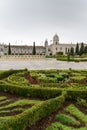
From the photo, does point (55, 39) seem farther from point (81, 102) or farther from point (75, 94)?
point (81, 102)

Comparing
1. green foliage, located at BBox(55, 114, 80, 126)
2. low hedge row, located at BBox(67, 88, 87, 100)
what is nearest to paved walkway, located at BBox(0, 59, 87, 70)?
low hedge row, located at BBox(67, 88, 87, 100)

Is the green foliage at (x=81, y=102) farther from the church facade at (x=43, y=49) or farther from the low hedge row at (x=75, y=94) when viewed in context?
the church facade at (x=43, y=49)

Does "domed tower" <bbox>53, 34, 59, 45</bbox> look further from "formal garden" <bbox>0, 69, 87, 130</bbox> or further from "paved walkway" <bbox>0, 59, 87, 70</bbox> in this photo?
"formal garden" <bbox>0, 69, 87, 130</bbox>

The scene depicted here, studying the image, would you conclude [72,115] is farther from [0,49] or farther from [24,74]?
[0,49]

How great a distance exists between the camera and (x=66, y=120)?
7340 mm

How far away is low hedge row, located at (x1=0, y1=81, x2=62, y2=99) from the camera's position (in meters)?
9.60

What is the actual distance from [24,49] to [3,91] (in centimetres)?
→ 10080

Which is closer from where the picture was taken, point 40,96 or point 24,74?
point 40,96

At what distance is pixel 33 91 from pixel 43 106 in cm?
279

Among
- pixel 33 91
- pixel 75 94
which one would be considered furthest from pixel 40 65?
pixel 75 94

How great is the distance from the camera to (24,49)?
11156cm

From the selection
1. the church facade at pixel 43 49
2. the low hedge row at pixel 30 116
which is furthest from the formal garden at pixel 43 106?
the church facade at pixel 43 49

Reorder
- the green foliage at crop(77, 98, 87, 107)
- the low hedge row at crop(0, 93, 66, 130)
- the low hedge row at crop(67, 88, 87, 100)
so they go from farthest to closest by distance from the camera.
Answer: the low hedge row at crop(67, 88, 87, 100), the green foliage at crop(77, 98, 87, 107), the low hedge row at crop(0, 93, 66, 130)

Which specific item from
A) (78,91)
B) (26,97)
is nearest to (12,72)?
(26,97)
